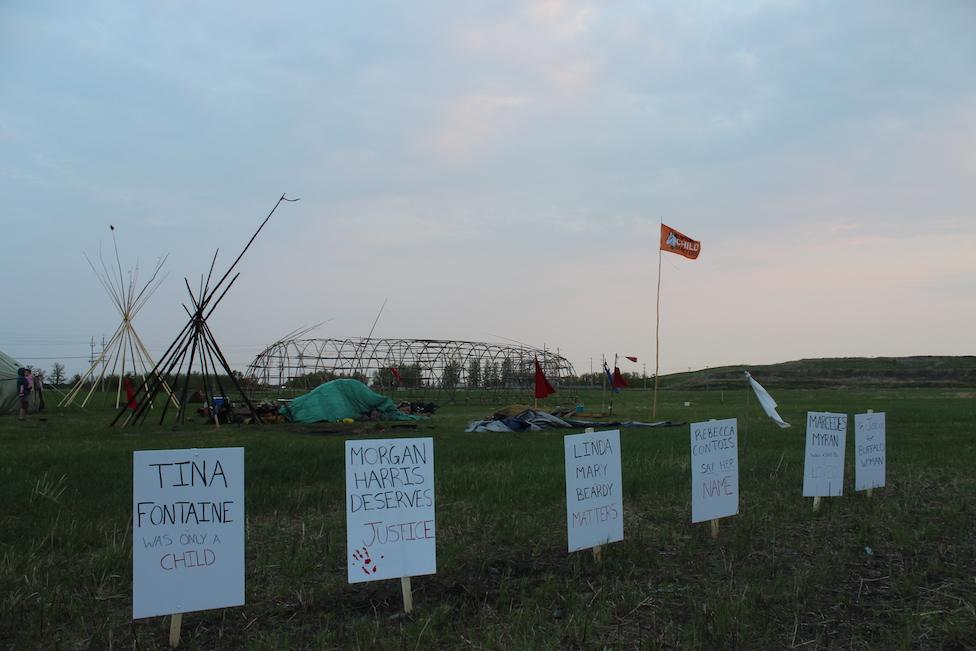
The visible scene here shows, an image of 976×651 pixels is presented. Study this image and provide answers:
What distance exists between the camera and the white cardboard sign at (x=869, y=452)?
8086 millimetres

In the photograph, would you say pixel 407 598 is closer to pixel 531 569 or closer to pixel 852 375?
pixel 531 569

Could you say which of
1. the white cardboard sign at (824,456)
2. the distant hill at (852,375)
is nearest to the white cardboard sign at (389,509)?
the white cardboard sign at (824,456)

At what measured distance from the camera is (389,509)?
467cm

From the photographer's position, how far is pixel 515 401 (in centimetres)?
3803

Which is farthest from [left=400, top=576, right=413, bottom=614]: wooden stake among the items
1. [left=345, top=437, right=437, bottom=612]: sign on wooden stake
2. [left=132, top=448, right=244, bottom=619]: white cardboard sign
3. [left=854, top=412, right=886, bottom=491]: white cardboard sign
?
[left=854, top=412, right=886, bottom=491]: white cardboard sign

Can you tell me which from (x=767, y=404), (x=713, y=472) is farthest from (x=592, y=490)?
(x=767, y=404)

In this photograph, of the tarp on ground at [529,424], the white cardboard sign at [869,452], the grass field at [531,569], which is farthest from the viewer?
the tarp on ground at [529,424]

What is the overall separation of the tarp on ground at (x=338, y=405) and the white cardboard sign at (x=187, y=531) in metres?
17.3

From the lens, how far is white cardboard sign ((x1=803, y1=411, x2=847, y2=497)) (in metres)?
7.45

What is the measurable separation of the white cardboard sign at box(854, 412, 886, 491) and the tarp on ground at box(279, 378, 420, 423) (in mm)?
15831

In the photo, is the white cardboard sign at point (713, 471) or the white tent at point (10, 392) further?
the white tent at point (10, 392)

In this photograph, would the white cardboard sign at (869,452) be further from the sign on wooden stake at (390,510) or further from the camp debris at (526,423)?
the camp debris at (526,423)

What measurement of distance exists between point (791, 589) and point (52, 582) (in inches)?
199

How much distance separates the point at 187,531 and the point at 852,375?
3075 inches
